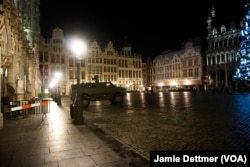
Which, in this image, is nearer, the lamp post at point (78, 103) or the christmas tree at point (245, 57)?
the lamp post at point (78, 103)

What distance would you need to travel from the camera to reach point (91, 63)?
71.6 meters

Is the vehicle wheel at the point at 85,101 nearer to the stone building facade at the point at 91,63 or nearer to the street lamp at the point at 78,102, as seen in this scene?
the street lamp at the point at 78,102

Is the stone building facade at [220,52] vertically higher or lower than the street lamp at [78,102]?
higher

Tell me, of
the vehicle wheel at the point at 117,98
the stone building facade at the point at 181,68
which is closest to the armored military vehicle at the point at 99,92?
the vehicle wheel at the point at 117,98

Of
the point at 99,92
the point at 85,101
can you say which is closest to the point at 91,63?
the point at 99,92

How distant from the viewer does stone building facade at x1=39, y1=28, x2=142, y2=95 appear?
62969 millimetres

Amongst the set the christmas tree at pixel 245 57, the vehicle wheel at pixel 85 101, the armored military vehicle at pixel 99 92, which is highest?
the christmas tree at pixel 245 57

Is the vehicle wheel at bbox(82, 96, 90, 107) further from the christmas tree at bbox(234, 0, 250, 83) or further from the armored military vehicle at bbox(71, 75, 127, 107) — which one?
the christmas tree at bbox(234, 0, 250, 83)

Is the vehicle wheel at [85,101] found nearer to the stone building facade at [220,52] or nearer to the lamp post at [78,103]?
the lamp post at [78,103]

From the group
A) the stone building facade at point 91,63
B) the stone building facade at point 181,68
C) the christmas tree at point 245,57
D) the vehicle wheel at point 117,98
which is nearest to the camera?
the vehicle wheel at point 117,98

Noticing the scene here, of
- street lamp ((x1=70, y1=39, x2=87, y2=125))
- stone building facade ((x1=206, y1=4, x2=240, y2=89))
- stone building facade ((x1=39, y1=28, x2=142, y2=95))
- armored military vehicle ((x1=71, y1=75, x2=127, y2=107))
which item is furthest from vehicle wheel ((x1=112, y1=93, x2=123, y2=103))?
stone building facade ((x1=206, y1=4, x2=240, y2=89))

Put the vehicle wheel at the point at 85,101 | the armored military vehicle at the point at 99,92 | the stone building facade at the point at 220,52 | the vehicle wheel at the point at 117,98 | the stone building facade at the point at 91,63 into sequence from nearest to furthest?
the vehicle wheel at the point at 85,101 < the armored military vehicle at the point at 99,92 < the vehicle wheel at the point at 117,98 < the stone building facade at the point at 220,52 < the stone building facade at the point at 91,63

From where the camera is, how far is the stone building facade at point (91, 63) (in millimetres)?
62969

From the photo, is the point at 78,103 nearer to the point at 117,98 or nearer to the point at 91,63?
the point at 117,98
